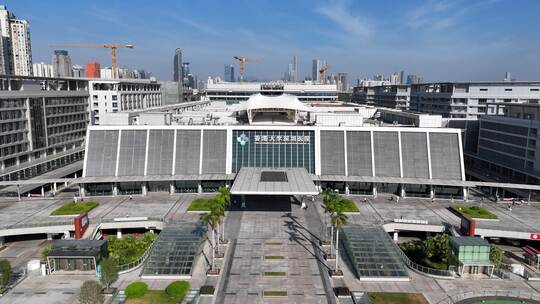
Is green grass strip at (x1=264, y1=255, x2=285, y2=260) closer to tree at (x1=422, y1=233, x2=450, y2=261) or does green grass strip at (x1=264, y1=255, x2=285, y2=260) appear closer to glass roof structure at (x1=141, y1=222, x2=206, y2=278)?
glass roof structure at (x1=141, y1=222, x2=206, y2=278)

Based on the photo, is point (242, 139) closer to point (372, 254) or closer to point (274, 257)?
point (274, 257)

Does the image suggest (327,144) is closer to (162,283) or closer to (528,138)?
(528,138)

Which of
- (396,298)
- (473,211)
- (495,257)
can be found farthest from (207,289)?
(473,211)

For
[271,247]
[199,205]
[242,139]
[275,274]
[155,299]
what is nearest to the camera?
[155,299]

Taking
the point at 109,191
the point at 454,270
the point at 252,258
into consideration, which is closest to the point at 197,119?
the point at 109,191

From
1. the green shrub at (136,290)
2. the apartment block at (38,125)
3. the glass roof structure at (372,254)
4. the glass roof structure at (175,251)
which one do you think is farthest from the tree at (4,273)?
the apartment block at (38,125)

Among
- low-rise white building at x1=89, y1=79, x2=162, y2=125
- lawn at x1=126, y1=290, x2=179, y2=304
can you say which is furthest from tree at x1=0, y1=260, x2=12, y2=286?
low-rise white building at x1=89, y1=79, x2=162, y2=125
